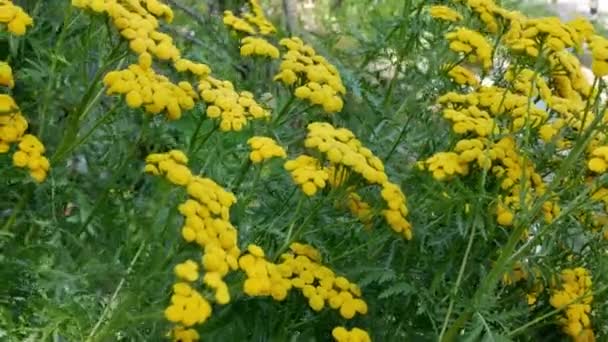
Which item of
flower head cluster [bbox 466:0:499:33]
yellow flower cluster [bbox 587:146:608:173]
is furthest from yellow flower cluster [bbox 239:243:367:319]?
flower head cluster [bbox 466:0:499:33]

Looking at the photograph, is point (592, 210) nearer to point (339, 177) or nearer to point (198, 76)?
point (339, 177)

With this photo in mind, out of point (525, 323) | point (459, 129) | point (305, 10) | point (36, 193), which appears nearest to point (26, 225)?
point (36, 193)

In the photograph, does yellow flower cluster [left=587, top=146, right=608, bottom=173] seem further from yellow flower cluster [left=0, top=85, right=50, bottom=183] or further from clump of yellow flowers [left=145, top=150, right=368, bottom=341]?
yellow flower cluster [left=0, top=85, right=50, bottom=183]

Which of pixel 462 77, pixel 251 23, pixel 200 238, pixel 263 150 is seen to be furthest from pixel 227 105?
pixel 462 77

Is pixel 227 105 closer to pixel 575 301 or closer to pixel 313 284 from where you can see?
pixel 313 284

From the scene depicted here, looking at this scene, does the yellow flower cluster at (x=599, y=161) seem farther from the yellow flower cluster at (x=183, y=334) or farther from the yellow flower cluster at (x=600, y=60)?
the yellow flower cluster at (x=183, y=334)

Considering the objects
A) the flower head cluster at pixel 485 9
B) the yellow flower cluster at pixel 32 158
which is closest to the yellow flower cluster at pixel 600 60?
the flower head cluster at pixel 485 9
